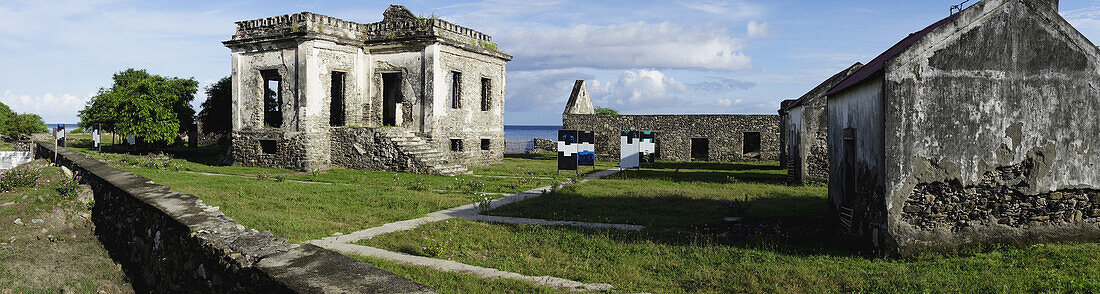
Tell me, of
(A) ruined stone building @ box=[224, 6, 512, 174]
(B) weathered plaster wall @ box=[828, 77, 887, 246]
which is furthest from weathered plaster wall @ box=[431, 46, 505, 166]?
(B) weathered plaster wall @ box=[828, 77, 887, 246]

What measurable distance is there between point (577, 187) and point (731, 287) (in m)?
10.6

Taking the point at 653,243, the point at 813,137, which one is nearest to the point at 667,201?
the point at 653,243

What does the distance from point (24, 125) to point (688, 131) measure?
50.7 m

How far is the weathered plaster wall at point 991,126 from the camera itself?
826cm

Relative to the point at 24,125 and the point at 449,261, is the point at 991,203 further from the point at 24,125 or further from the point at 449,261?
the point at 24,125

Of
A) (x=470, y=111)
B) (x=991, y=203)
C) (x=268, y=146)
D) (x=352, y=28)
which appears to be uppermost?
(x=352, y=28)

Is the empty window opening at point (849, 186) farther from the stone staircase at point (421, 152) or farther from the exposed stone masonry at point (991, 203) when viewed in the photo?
the stone staircase at point (421, 152)

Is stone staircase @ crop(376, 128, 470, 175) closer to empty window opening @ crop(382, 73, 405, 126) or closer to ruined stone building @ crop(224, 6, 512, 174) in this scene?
ruined stone building @ crop(224, 6, 512, 174)

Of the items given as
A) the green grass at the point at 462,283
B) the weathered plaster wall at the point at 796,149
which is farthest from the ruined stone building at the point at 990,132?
the weathered plaster wall at the point at 796,149

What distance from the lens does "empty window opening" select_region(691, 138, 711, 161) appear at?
36.4 metres

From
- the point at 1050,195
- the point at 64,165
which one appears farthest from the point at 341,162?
the point at 1050,195

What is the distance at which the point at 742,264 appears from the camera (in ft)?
25.8

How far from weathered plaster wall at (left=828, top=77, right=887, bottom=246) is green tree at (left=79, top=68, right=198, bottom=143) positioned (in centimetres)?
2885

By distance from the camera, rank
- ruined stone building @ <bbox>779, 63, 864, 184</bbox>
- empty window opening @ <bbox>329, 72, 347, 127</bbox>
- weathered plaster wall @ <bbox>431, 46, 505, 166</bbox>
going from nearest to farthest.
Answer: ruined stone building @ <bbox>779, 63, 864, 184</bbox> → weathered plaster wall @ <bbox>431, 46, 505, 166</bbox> → empty window opening @ <bbox>329, 72, 347, 127</bbox>
